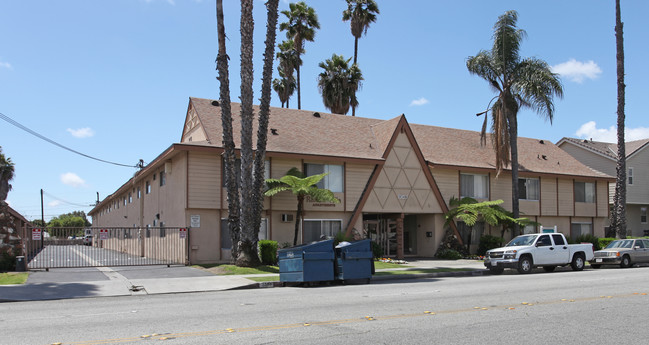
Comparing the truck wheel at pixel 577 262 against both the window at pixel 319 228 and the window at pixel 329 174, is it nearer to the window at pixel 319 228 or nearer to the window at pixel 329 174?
the window at pixel 319 228

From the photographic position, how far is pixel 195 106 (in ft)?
87.2

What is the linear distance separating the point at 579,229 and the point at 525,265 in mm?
16091

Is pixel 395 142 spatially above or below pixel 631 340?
above

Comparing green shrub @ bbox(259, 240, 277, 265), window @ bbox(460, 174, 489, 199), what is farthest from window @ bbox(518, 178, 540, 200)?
green shrub @ bbox(259, 240, 277, 265)

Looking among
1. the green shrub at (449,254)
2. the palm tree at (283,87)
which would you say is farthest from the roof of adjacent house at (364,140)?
the palm tree at (283,87)

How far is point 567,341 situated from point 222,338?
485 cm

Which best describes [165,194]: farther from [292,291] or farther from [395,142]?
[292,291]

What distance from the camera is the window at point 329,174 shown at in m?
26.1

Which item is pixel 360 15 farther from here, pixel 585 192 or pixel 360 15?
pixel 585 192

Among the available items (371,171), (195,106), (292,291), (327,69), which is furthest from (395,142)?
(327,69)

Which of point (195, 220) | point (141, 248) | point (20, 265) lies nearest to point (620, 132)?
point (195, 220)

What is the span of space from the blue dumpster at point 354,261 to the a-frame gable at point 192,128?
959 cm

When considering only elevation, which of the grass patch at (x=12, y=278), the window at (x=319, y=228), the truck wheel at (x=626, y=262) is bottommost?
the truck wheel at (x=626, y=262)

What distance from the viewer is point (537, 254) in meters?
22.0
